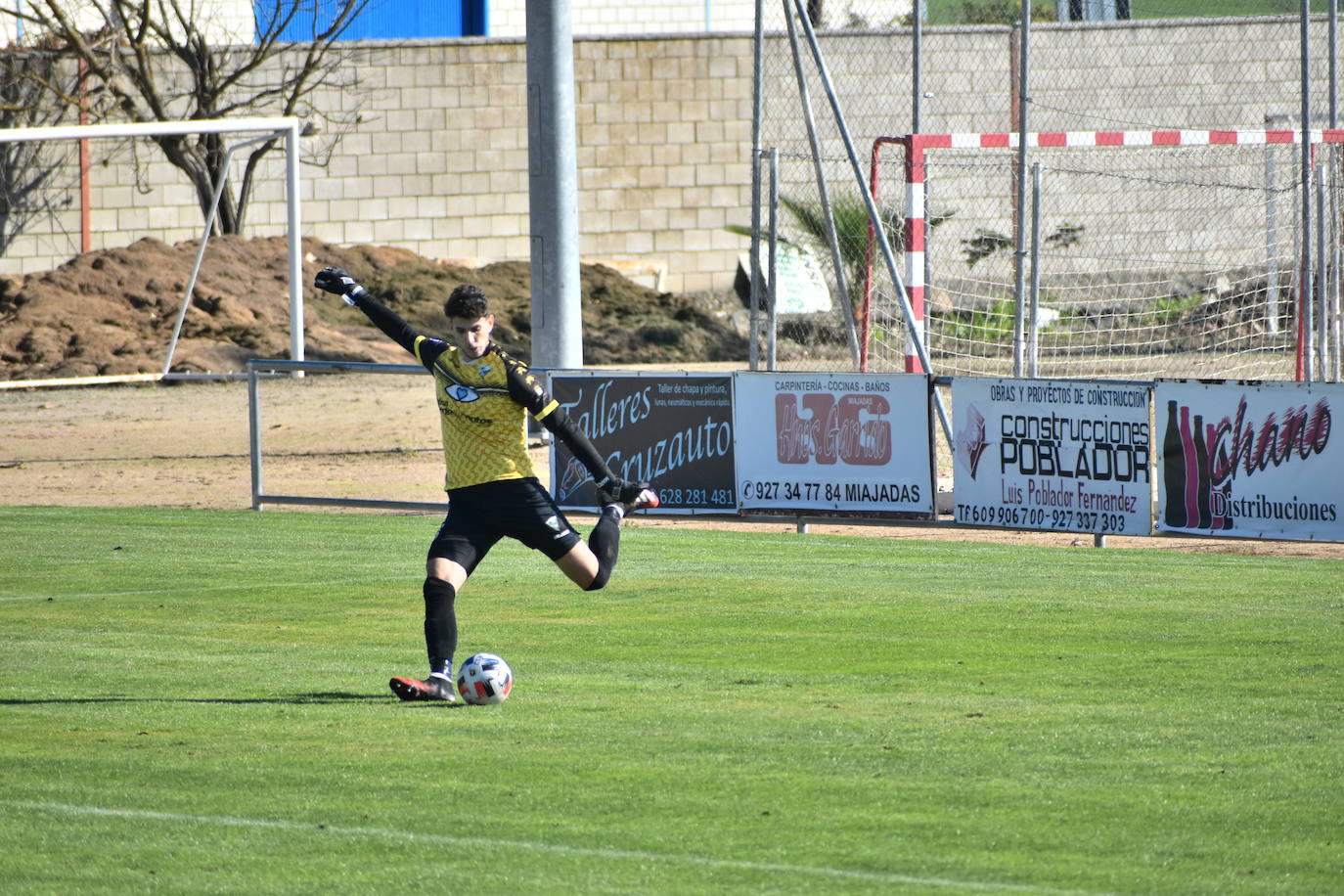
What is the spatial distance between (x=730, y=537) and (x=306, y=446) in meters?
8.67

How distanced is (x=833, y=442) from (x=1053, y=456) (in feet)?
6.07

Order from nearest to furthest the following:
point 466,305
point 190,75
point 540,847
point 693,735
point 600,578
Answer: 1. point 540,847
2. point 693,735
3. point 466,305
4. point 600,578
5. point 190,75

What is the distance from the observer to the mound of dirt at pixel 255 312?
1159 inches

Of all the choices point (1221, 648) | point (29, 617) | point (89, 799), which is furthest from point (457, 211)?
point (89, 799)

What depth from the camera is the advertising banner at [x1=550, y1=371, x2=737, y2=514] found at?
1552cm

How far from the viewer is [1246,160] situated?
31297mm

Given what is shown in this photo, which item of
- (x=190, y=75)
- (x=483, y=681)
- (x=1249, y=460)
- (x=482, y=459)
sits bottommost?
(x=483, y=681)

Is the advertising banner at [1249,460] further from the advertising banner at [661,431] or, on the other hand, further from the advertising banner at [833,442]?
the advertising banner at [661,431]

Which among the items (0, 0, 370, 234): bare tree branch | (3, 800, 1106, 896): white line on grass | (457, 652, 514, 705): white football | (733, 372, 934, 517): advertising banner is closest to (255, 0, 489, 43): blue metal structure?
(0, 0, 370, 234): bare tree branch

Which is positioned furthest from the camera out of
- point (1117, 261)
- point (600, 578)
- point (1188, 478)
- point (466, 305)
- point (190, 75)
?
point (190, 75)

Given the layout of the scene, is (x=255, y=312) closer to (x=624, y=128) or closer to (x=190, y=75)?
(x=190, y=75)

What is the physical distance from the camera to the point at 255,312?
3122 cm

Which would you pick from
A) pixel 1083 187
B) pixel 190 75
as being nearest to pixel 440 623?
pixel 1083 187

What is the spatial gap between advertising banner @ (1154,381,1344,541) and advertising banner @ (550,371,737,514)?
3679 mm
